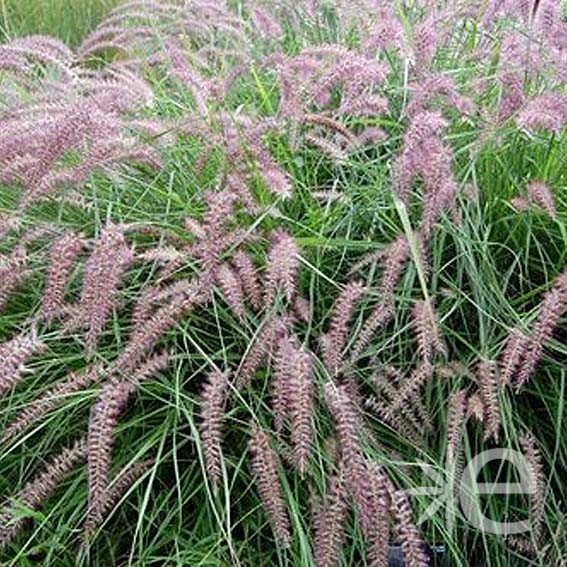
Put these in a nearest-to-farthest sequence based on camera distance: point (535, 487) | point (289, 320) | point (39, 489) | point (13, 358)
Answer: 1. point (13, 358)
2. point (39, 489)
3. point (535, 487)
4. point (289, 320)

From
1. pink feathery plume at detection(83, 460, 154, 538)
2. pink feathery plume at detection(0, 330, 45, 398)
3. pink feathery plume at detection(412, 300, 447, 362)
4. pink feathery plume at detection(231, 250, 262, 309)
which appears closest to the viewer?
pink feathery plume at detection(0, 330, 45, 398)

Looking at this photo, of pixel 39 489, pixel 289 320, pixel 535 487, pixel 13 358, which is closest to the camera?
pixel 13 358

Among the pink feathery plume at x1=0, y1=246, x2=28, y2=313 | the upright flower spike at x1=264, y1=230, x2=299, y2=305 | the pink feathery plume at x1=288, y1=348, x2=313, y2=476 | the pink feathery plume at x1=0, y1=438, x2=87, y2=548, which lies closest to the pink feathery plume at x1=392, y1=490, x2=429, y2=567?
the pink feathery plume at x1=288, y1=348, x2=313, y2=476

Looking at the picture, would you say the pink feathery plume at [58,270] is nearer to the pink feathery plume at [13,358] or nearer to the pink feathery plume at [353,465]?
the pink feathery plume at [13,358]

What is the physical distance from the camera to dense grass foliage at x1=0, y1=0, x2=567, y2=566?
1799mm

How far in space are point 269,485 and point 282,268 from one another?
0.38 m

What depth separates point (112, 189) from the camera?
2.37 metres

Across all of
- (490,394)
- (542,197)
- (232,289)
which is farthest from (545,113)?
(232,289)

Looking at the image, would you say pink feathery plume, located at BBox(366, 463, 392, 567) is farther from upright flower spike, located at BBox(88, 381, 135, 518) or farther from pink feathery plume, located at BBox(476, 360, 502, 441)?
upright flower spike, located at BBox(88, 381, 135, 518)

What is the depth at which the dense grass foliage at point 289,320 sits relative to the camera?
1799 mm

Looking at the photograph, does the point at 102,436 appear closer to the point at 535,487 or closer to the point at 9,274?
the point at 9,274

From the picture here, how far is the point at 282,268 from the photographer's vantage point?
1.81m

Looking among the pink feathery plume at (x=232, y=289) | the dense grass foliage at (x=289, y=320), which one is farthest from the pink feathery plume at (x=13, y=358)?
the pink feathery plume at (x=232, y=289)

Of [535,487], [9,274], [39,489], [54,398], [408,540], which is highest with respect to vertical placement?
[9,274]
